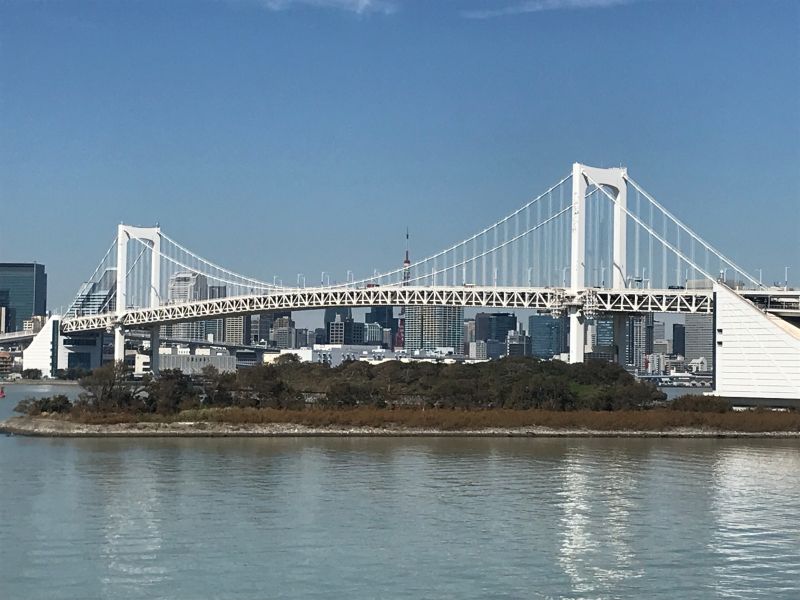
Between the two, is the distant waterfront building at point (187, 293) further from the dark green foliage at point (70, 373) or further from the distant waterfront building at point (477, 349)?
the distant waterfront building at point (477, 349)

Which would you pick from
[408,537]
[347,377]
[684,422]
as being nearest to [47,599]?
[408,537]

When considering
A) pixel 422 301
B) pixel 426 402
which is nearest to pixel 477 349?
pixel 422 301

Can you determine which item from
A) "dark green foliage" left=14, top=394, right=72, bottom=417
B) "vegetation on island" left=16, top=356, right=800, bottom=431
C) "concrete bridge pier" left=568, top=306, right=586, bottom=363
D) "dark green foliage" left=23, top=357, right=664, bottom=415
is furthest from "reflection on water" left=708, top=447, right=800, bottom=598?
"dark green foliage" left=14, top=394, right=72, bottom=417

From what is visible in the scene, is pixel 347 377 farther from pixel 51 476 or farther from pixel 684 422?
pixel 51 476

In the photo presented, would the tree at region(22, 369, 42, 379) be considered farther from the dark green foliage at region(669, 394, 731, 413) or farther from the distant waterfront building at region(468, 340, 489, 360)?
the dark green foliage at region(669, 394, 731, 413)

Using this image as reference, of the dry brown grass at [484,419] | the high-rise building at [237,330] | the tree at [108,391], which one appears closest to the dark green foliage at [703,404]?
the dry brown grass at [484,419]

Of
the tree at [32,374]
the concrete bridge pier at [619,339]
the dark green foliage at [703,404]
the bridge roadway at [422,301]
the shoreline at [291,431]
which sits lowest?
the shoreline at [291,431]

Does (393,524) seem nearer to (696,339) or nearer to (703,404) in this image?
(703,404)
